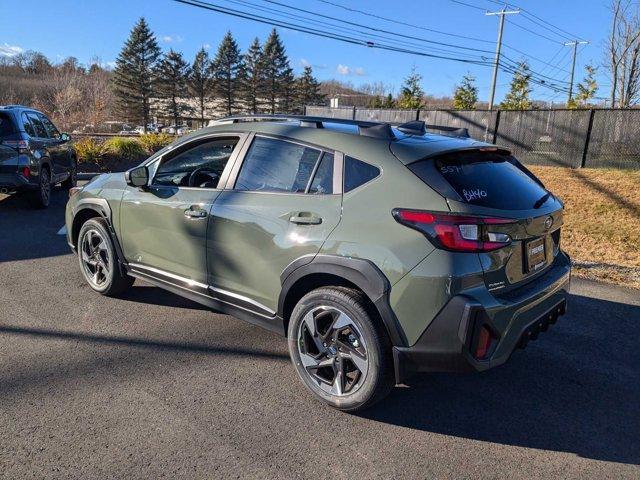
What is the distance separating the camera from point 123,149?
643 inches

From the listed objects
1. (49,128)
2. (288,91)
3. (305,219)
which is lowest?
(305,219)

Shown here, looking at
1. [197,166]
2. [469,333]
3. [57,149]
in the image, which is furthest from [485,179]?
[57,149]

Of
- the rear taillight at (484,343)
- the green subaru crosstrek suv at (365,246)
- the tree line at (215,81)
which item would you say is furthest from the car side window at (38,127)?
the tree line at (215,81)

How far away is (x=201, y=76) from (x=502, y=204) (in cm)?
7790

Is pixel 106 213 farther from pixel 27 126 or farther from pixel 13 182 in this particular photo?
pixel 27 126

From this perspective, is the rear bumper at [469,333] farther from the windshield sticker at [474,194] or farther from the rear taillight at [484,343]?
the windshield sticker at [474,194]

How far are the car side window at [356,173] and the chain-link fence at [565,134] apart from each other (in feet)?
31.0

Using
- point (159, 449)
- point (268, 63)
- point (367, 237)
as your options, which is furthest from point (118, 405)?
point (268, 63)

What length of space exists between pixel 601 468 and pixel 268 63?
77.0 m

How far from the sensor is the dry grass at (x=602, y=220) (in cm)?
641

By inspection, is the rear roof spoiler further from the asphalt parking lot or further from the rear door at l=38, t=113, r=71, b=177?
the rear door at l=38, t=113, r=71, b=177

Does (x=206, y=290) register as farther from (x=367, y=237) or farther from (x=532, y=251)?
(x=532, y=251)

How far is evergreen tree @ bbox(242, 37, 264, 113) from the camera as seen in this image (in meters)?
74.3

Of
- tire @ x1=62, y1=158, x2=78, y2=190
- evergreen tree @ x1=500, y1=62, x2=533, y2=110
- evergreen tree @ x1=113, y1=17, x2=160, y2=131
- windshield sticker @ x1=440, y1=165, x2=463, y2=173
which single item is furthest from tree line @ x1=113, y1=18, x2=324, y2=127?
windshield sticker @ x1=440, y1=165, x2=463, y2=173
